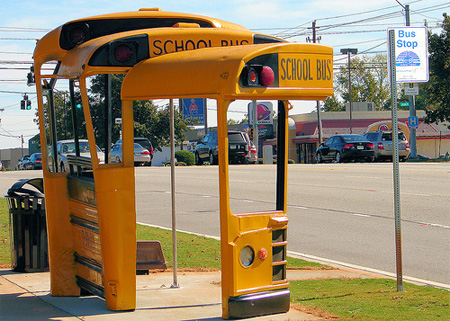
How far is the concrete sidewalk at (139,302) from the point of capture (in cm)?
559

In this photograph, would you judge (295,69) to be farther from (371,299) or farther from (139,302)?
(139,302)

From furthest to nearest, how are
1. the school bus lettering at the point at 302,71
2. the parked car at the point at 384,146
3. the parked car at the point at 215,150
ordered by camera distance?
1. the parked car at the point at 384,146
2. the parked car at the point at 215,150
3. the school bus lettering at the point at 302,71

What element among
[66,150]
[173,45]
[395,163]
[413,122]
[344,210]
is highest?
[413,122]

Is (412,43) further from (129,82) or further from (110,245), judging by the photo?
(110,245)

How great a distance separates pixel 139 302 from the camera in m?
6.14

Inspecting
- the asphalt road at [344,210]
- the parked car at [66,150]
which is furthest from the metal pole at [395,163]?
the parked car at [66,150]

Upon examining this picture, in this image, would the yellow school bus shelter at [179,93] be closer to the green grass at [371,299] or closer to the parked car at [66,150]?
the parked car at [66,150]

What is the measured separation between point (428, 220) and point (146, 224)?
5.50 metres

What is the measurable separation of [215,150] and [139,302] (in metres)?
26.3

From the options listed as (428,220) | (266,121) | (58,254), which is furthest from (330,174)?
(266,121)

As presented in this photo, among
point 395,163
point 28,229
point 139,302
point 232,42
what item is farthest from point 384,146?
point 139,302

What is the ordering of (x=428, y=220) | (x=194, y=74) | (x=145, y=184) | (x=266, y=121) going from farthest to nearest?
(x=266, y=121)
(x=145, y=184)
(x=428, y=220)
(x=194, y=74)

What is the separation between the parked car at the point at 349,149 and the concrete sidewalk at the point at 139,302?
27.2 m

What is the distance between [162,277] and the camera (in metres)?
7.49
